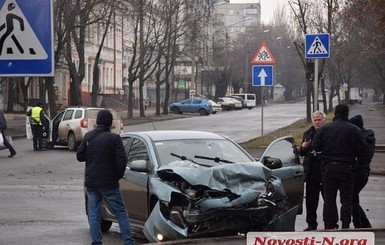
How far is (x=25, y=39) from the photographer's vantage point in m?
6.84

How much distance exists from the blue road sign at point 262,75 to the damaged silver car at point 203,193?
13.6 meters

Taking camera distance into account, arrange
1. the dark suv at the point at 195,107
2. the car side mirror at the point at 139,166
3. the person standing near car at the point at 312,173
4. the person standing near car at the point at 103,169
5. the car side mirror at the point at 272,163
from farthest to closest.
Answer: the dark suv at the point at 195,107
the person standing near car at the point at 312,173
the car side mirror at the point at 272,163
the car side mirror at the point at 139,166
the person standing near car at the point at 103,169

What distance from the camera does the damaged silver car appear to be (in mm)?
9242

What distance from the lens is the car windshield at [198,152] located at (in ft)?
34.7

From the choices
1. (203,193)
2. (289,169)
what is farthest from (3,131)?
(203,193)

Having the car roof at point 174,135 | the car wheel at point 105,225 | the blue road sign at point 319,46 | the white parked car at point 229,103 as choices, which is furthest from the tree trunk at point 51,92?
the white parked car at point 229,103

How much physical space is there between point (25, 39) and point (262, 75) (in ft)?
59.1

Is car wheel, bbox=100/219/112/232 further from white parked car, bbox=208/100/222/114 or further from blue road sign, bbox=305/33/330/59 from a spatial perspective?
white parked car, bbox=208/100/222/114

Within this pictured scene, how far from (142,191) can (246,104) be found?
8350 cm

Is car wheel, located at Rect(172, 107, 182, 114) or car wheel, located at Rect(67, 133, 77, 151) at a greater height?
car wheel, located at Rect(67, 133, 77, 151)

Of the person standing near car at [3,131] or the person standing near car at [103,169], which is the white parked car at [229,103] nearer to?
the person standing near car at [3,131]

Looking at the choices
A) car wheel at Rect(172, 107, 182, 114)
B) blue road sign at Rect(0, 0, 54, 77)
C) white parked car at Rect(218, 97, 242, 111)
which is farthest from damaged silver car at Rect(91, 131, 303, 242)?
white parked car at Rect(218, 97, 242, 111)

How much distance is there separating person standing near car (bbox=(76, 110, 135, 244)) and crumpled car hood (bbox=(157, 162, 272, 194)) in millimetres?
631

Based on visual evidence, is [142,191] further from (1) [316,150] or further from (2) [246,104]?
(2) [246,104]
